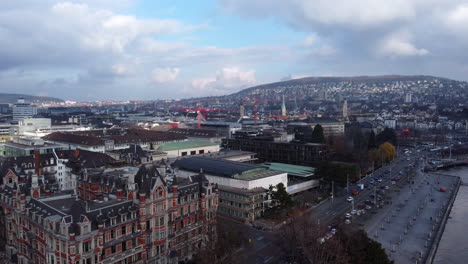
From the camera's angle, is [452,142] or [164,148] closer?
[164,148]

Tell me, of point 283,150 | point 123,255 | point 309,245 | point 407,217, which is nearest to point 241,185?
point 309,245

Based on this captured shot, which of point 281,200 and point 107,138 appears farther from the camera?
point 107,138

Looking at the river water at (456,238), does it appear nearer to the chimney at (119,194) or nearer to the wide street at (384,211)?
the wide street at (384,211)

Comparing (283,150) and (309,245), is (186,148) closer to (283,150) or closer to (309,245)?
(283,150)

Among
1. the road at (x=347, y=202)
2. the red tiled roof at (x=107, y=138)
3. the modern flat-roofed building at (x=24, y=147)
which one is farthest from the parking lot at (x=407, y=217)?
the modern flat-roofed building at (x=24, y=147)

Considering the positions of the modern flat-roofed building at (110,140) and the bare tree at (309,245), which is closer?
the bare tree at (309,245)

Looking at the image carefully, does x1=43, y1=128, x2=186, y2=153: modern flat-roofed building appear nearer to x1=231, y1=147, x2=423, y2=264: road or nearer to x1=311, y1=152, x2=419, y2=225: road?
x1=311, y1=152, x2=419, y2=225: road

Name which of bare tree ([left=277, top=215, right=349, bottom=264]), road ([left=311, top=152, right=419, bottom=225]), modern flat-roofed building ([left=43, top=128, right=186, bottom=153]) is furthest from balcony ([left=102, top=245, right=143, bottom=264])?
modern flat-roofed building ([left=43, top=128, right=186, bottom=153])

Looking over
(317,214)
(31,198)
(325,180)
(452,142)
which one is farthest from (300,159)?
(452,142)

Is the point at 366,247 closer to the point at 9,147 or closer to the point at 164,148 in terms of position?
the point at 164,148
